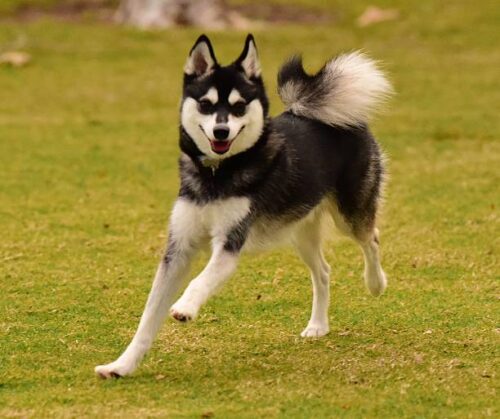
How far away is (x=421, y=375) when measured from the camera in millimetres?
5770

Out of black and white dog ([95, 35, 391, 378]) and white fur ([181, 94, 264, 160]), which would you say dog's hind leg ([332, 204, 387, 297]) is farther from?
white fur ([181, 94, 264, 160])

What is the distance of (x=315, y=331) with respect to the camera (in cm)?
668

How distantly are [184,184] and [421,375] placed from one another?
151 centimetres

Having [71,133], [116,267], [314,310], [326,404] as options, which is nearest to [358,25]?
[71,133]

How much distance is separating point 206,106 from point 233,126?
19 centimetres

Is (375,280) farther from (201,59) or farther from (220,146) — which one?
(201,59)

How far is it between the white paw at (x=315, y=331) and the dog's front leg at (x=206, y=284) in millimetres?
1007

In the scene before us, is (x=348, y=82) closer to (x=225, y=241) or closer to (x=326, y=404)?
(x=225, y=241)

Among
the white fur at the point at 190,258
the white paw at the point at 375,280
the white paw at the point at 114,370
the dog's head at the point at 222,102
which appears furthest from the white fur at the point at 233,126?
the white paw at the point at 375,280

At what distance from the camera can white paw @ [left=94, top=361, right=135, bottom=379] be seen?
18.8 feet

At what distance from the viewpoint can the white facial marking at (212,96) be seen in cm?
582

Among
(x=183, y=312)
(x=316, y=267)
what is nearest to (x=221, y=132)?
(x=183, y=312)

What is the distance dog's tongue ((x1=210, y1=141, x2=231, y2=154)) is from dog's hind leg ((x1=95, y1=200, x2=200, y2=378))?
321 mm

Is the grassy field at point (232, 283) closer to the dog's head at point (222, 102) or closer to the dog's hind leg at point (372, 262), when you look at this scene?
the dog's hind leg at point (372, 262)
